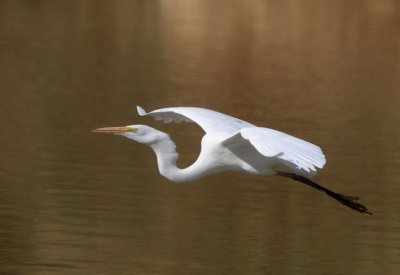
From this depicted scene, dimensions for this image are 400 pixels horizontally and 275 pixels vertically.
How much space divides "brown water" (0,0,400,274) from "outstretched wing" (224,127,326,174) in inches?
81.1

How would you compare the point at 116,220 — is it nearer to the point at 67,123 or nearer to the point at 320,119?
the point at 67,123

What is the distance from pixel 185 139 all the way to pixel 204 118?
4.43m

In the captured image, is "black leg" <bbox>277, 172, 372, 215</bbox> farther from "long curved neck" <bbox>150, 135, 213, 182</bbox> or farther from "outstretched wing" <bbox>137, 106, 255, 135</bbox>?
"long curved neck" <bbox>150, 135, 213, 182</bbox>

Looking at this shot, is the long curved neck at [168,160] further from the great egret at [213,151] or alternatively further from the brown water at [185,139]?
the brown water at [185,139]

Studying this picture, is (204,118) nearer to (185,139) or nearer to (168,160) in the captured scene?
(168,160)

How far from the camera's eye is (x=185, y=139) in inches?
416

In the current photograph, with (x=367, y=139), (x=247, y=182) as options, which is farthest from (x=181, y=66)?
(x=247, y=182)

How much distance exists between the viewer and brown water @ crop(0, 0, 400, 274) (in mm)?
7684

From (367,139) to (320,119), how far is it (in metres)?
0.87

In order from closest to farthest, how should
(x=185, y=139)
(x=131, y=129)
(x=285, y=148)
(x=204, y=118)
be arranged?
(x=285, y=148)
(x=131, y=129)
(x=204, y=118)
(x=185, y=139)

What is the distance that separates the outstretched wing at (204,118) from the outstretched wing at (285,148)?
538 mm

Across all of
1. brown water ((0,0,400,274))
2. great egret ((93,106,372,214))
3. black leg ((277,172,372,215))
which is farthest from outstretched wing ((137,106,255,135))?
brown water ((0,0,400,274))

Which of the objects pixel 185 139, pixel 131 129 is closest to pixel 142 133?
pixel 131 129

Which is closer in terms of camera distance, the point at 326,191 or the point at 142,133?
the point at 142,133
